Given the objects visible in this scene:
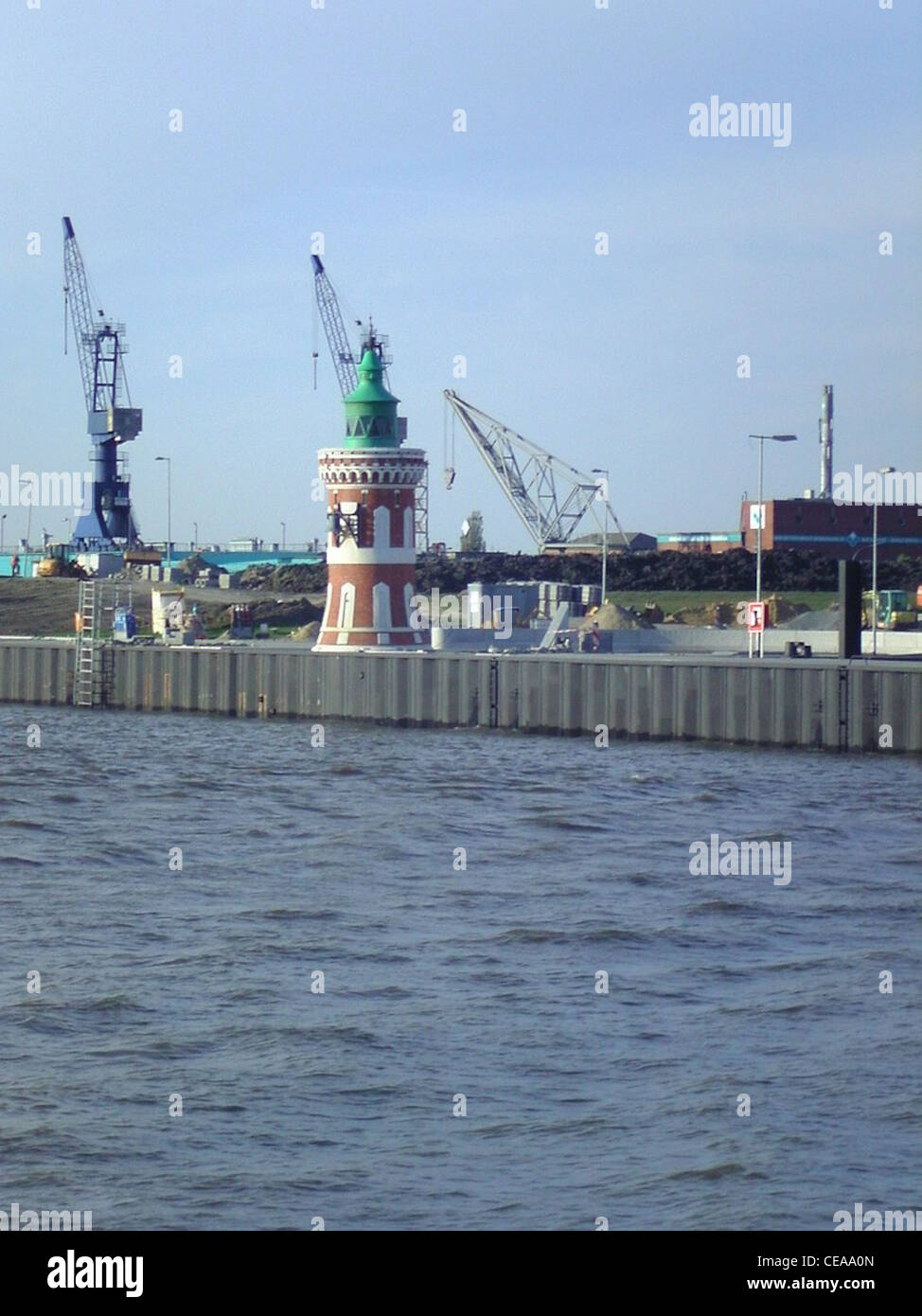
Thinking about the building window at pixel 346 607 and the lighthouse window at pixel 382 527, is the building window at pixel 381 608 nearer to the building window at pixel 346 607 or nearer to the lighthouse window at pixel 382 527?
the building window at pixel 346 607

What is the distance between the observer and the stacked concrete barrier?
4803cm

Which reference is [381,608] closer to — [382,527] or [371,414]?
[382,527]

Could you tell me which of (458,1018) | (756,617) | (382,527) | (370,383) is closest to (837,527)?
(370,383)

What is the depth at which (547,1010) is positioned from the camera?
782 inches

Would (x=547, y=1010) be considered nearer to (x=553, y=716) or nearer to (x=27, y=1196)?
(x=27, y=1196)

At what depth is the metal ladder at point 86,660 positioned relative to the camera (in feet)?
215

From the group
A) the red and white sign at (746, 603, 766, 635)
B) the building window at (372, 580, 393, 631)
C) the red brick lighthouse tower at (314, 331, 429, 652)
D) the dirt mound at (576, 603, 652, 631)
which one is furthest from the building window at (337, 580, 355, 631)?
the dirt mound at (576, 603, 652, 631)

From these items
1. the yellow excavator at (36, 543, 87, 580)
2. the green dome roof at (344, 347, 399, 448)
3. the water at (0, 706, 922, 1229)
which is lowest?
the water at (0, 706, 922, 1229)

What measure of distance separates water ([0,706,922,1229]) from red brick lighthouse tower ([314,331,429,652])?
81.5 ft

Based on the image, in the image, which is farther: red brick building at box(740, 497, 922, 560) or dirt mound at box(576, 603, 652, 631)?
red brick building at box(740, 497, 922, 560)

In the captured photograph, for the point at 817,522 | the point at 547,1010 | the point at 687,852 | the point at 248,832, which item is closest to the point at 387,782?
the point at 248,832

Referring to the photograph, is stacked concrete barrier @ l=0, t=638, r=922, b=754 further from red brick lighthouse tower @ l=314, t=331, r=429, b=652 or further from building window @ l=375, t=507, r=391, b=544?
building window @ l=375, t=507, r=391, b=544

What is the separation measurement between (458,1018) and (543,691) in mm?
34593

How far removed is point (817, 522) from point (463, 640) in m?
59.7
